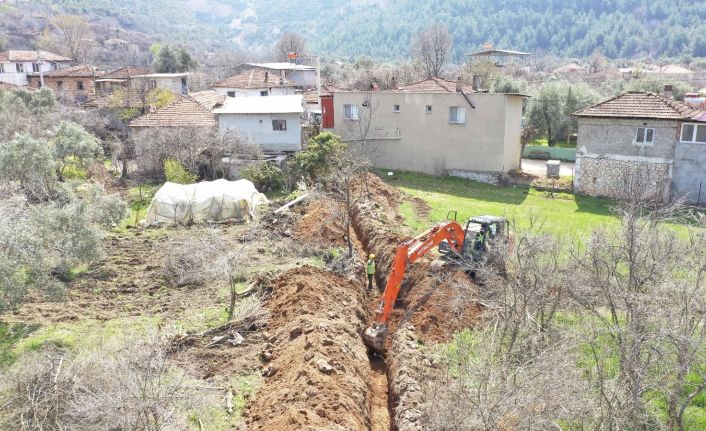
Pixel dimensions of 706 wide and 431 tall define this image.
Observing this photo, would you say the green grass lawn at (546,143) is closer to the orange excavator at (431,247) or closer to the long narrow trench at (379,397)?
the orange excavator at (431,247)

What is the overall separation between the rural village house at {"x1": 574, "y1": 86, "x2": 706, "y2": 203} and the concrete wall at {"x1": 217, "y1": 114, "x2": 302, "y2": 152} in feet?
53.2

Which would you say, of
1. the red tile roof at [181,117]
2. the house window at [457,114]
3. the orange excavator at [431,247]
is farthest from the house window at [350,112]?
the orange excavator at [431,247]

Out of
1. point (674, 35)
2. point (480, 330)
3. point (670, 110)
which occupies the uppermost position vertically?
point (674, 35)

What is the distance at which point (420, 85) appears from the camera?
123 feet

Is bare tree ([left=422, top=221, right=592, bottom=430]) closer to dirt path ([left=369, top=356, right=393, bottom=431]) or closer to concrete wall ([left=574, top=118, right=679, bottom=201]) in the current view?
dirt path ([left=369, top=356, right=393, bottom=431])

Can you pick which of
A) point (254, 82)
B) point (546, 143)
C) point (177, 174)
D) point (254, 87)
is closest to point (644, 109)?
point (546, 143)

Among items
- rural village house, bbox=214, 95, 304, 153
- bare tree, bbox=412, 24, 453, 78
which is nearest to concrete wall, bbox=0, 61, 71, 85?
rural village house, bbox=214, 95, 304, 153

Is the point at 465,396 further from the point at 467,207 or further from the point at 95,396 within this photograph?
the point at 467,207

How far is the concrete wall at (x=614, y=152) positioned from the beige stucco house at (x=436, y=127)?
440 cm

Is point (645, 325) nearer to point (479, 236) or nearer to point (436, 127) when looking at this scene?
point (479, 236)

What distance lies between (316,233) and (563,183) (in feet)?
58.2

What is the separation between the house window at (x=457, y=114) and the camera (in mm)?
34906

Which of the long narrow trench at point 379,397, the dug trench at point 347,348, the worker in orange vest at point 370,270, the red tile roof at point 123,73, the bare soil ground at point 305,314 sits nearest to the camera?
the dug trench at point 347,348

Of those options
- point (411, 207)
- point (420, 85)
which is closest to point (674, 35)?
point (420, 85)
